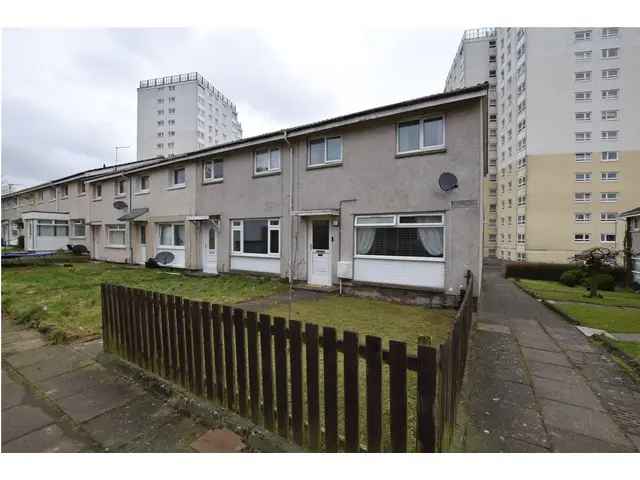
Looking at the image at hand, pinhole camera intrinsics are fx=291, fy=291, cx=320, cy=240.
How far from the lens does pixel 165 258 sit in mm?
14789

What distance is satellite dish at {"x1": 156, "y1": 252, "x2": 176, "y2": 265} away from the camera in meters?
14.7

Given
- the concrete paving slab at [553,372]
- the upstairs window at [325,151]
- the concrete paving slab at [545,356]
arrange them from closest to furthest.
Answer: the concrete paving slab at [553,372]
the concrete paving slab at [545,356]
the upstairs window at [325,151]

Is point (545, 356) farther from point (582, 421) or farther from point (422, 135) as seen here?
point (422, 135)

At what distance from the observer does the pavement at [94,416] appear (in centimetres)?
244

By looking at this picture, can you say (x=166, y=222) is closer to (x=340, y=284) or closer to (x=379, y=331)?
(x=340, y=284)

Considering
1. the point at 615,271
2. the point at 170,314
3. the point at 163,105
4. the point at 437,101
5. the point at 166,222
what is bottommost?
the point at 615,271

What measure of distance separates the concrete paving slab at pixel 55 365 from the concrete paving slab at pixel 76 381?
148 mm

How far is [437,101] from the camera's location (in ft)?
25.2

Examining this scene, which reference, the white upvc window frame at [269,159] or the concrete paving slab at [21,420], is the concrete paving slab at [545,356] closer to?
the concrete paving slab at [21,420]

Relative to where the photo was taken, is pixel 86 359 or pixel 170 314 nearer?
pixel 170 314

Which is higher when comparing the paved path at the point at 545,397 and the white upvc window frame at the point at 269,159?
the white upvc window frame at the point at 269,159

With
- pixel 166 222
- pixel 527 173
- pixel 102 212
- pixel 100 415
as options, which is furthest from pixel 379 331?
pixel 527 173

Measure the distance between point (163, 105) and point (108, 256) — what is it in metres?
62.1

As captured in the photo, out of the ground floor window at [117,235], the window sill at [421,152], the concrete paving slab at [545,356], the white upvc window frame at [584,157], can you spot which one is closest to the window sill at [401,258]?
the window sill at [421,152]
